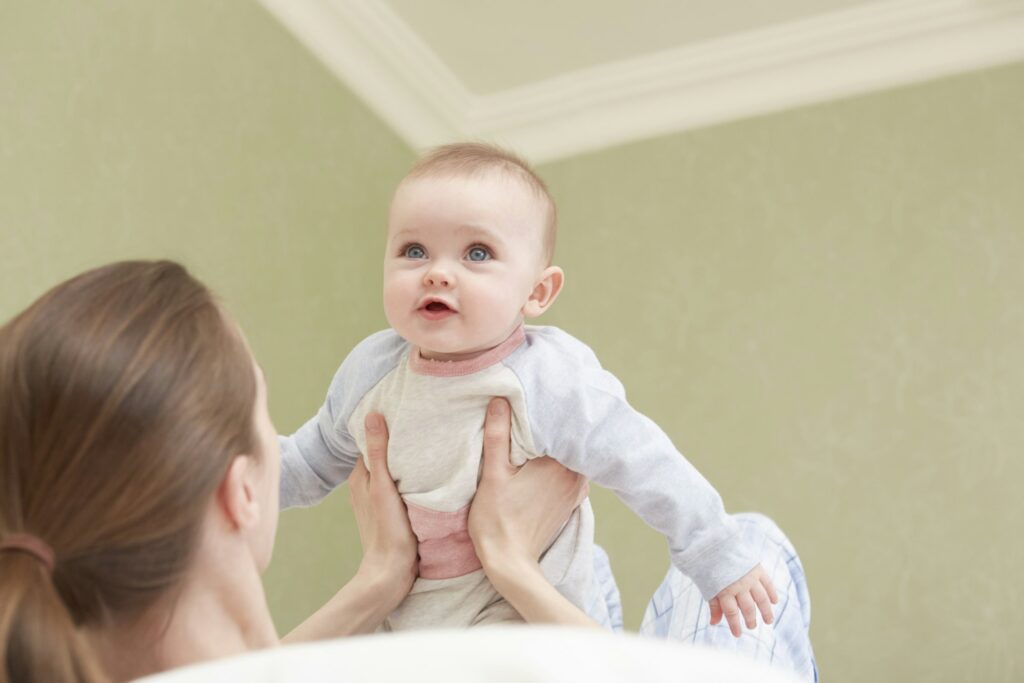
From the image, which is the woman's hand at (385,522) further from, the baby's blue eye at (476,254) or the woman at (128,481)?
the woman at (128,481)

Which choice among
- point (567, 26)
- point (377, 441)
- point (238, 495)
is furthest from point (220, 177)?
point (238, 495)

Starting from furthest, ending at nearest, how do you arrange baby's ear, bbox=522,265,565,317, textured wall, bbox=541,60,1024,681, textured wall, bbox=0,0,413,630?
textured wall, bbox=541,60,1024,681
textured wall, bbox=0,0,413,630
baby's ear, bbox=522,265,565,317

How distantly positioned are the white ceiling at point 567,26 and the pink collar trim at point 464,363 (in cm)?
169

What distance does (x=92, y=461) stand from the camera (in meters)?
0.77

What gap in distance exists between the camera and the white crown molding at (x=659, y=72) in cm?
274

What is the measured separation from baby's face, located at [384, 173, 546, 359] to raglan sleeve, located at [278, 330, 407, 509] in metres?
0.10

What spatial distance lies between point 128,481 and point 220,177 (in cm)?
174

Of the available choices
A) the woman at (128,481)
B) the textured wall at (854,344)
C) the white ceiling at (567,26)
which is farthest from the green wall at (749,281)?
the woman at (128,481)

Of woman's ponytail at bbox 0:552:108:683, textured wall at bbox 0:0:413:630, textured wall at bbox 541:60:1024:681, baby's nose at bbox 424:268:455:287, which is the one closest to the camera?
woman's ponytail at bbox 0:552:108:683

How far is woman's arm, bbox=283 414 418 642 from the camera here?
1291 mm

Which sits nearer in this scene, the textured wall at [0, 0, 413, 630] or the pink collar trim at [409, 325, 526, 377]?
the pink collar trim at [409, 325, 526, 377]

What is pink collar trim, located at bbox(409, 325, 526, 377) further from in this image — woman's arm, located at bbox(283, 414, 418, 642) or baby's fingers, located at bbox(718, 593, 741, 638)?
baby's fingers, located at bbox(718, 593, 741, 638)

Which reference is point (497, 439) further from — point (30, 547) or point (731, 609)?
point (30, 547)

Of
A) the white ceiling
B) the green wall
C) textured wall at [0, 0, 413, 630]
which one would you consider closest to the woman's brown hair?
textured wall at [0, 0, 413, 630]
